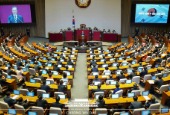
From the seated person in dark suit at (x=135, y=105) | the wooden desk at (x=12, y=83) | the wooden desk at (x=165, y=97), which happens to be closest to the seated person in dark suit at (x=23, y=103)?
the wooden desk at (x=12, y=83)

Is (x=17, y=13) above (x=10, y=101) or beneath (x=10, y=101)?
above

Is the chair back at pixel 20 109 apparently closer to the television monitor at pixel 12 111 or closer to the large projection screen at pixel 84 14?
the television monitor at pixel 12 111

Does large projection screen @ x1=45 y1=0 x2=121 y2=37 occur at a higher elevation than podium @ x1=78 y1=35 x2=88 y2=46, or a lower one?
higher

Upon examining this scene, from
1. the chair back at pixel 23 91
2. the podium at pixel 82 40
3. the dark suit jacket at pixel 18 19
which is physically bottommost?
the chair back at pixel 23 91

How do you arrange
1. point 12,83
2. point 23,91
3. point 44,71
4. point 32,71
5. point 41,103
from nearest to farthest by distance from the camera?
1. point 41,103
2. point 23,91
3. point 12,83
4. point 44,71
5. point 32,71

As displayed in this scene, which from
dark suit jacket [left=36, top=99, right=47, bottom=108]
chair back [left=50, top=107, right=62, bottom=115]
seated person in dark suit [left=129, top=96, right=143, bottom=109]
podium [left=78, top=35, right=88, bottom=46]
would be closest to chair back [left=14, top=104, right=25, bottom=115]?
dark suit jacket [left=36, top=99, right=47, bottom=108]

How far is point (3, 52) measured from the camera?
2009 cm

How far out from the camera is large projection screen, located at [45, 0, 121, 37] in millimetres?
28688

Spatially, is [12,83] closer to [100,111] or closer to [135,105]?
[100,111]

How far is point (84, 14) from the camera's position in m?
28.9

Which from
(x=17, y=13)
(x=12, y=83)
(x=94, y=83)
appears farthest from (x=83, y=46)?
(x=12, y=83)

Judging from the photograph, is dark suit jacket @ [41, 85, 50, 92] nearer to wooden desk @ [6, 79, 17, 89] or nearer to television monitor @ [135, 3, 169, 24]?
wooden desk @ [6, 79, 17, 89]

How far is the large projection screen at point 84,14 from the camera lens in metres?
28.7

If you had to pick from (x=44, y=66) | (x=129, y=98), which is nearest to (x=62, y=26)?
(x=44, y=66)
